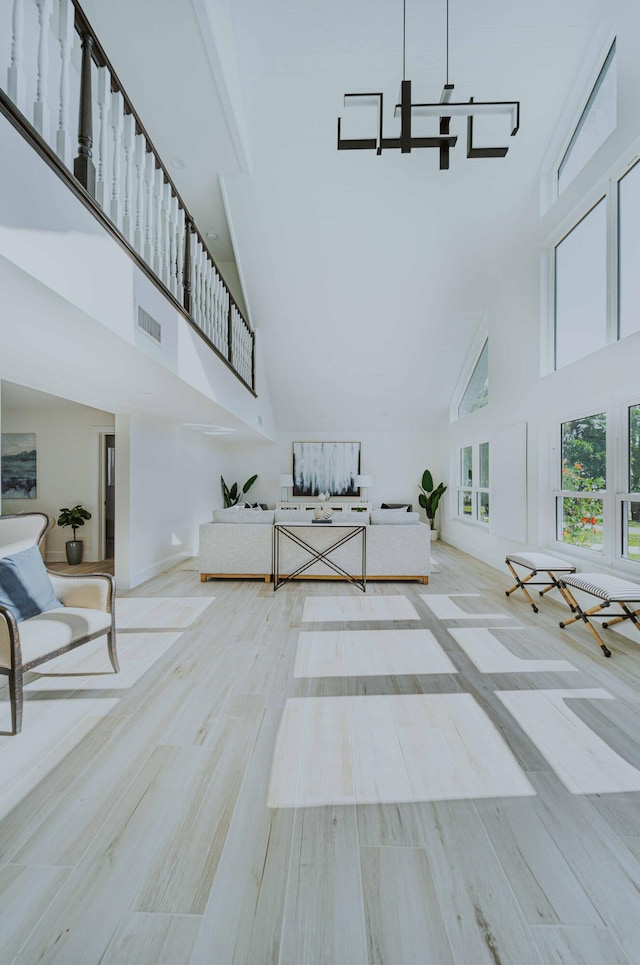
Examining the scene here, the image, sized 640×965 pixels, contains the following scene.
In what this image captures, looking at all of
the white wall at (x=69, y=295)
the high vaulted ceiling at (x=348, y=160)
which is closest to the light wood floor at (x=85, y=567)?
the white wall at (x=69, y=295)

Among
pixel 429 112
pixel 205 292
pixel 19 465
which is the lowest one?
pixel 19 465

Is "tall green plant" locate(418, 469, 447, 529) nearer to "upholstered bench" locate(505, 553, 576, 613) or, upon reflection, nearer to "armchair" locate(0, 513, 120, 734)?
"upholstered bench" locate(505, 553, 576, 613)

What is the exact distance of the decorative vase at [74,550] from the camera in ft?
20.7

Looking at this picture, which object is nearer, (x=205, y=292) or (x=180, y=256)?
(x=180, y=256)

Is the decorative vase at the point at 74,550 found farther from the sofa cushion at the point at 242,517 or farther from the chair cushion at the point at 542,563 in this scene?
the chair cushion at the point at 542,563

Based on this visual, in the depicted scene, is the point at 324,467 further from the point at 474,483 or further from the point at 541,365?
the point at 541,365

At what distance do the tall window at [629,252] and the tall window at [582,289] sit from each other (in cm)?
18

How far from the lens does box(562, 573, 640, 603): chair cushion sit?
3.04 metres

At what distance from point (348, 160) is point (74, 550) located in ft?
19.5

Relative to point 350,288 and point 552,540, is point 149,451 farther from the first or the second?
point 552,540

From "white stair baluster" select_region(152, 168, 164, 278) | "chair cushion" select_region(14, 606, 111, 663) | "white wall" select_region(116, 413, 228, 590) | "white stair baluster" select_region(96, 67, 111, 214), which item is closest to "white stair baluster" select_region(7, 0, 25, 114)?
"white stair baluster" select_region(96, 67, 111, 214)

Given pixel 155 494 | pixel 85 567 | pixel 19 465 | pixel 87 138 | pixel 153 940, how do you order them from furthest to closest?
1. pixel 19 465
2. pixel 85 567
3. pixel 155 494
4. pixel 87 138
5. pixel 153 940

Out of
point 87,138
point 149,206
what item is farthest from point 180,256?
point 87,138

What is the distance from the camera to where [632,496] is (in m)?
3.52
